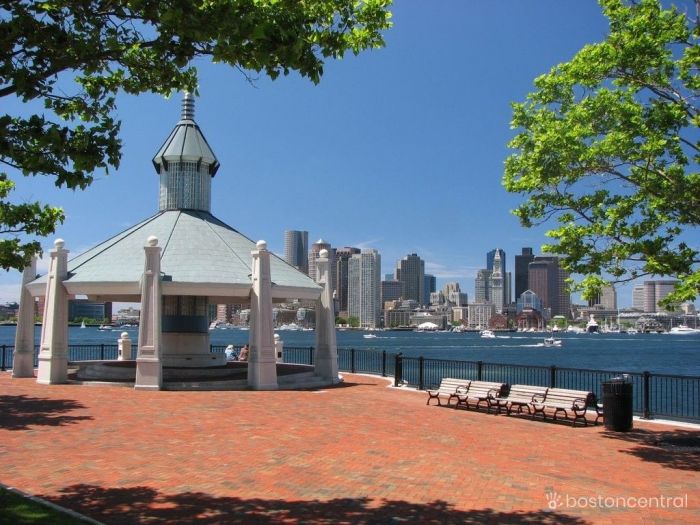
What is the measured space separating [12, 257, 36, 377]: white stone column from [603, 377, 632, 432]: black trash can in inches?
769

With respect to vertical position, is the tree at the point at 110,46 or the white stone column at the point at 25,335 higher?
the tree at the point at 110,46

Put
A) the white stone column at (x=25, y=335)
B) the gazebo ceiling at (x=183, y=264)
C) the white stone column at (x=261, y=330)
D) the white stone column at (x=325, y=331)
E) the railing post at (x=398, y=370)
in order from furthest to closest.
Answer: the white stone column at (x=325, y=331)
the white stone column at (x=25, y=335)
the railing post at (x=398, y=370)
the gazebo ceiling at (x=183, y=264)
the white stone column at (x=261, y=330)

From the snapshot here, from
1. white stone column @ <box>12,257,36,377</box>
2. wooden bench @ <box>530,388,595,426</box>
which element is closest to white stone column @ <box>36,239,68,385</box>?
white stone column @ <box>12,257,36,377</box>

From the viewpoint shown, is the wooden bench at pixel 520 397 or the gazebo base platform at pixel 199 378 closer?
the wooden bench at pixel 520 397

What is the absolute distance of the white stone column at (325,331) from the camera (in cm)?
2442

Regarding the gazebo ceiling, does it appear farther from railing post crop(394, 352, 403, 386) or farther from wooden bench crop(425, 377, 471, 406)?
wooden bench crop(425, 377, 471, 406)

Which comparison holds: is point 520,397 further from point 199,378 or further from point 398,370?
point 199,378

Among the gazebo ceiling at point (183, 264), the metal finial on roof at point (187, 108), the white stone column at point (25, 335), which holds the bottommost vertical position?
the white stone column at point (25, 335)

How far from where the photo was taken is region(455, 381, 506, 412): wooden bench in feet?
56.5

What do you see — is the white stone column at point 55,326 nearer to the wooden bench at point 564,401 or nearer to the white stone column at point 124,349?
the white stone column at point 124,349

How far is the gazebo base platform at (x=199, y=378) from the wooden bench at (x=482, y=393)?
649 centimetres

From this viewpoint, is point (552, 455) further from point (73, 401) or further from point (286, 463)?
point (73, 401)

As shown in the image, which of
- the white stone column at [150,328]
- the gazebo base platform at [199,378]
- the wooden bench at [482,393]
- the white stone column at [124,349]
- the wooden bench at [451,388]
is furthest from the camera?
the white stone column at [124,349]

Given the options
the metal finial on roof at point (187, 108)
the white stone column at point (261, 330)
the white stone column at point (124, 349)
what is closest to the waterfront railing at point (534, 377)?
the white stone column at point (124, 349)
